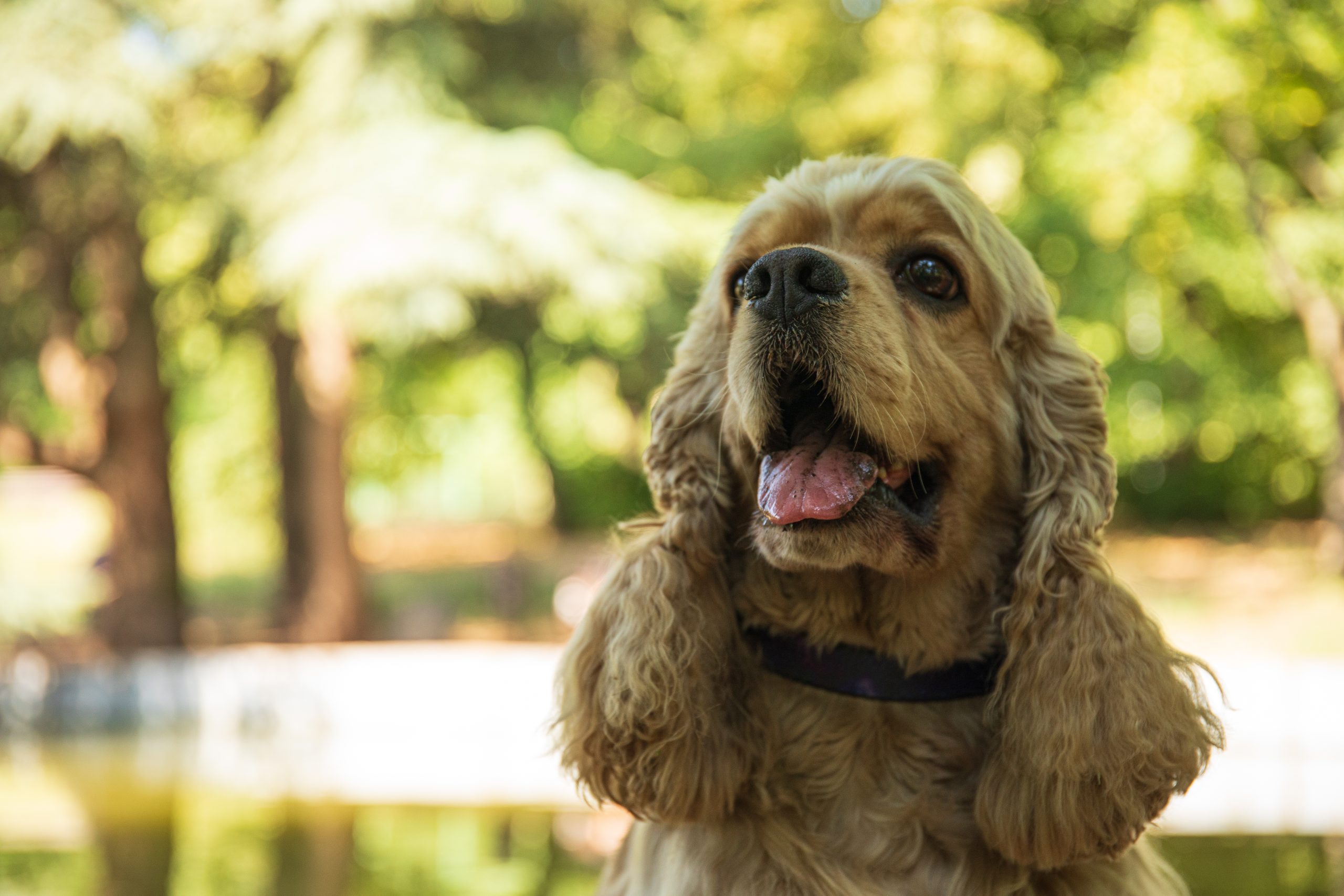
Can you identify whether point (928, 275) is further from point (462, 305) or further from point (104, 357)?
point (104, 357)

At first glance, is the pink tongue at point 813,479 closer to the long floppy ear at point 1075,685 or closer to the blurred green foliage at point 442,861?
the long floppy ear at point 1075,685

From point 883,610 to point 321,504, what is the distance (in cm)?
1232

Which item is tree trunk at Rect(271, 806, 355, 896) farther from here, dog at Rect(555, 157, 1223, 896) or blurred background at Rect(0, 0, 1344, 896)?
dog at Rect(555, 157, 1223, 896)

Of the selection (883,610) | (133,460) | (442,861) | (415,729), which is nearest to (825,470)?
(883,610)

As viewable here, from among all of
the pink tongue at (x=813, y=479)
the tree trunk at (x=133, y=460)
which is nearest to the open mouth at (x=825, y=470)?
the pink tongue at (x=813, y=479)

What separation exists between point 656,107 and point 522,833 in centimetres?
1378

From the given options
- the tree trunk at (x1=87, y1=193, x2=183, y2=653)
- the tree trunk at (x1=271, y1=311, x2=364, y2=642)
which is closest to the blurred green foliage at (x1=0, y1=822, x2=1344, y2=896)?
the tree trunk at (x1=87, y1=193, x2=183, y2=653)

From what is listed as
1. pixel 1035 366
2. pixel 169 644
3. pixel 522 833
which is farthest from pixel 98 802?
pixel 1035 366

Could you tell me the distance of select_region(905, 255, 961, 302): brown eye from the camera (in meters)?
2.62

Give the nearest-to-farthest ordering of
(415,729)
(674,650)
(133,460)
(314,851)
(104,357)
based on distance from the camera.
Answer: (674,650)
(314,851)
(415,729)
(133,460)
(104,357)

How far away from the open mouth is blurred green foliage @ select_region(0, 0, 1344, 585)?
861 cm

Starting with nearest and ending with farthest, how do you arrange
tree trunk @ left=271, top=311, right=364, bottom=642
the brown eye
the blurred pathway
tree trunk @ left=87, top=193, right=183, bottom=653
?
the brown eye < the blurred pathway < tree trunk @ left=87, top=193, right=183, bottom=653 < tree trunk @ left=271, top=311, right=364, bottom=642

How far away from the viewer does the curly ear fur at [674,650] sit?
2457mm

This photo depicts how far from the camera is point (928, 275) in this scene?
8.59 feet
